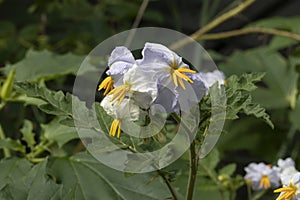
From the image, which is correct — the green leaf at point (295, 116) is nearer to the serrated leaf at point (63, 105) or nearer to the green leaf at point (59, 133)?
the green leaf at point (59, 133)

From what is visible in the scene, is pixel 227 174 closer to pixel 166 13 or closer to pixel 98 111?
pixel 98 111

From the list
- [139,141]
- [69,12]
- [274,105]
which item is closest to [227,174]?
[139,141]

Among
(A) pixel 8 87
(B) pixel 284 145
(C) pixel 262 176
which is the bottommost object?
(B) pixel 284 145

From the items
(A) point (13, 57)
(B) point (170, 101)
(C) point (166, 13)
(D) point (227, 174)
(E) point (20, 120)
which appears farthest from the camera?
(C) point (166, 13)

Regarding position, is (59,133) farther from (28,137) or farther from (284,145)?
(284,145)

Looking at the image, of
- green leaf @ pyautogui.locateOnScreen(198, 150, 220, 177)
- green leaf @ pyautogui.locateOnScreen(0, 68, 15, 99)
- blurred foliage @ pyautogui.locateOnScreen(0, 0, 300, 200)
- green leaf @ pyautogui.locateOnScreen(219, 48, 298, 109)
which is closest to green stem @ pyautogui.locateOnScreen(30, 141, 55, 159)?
blurred foliage @ pyautogui.locateOnScreen(0, 0, 300, 200)

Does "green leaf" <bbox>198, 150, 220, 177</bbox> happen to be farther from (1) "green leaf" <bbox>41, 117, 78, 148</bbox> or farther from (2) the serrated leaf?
(2) the serrated leaf

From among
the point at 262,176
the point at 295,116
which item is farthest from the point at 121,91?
the point at 295,116
